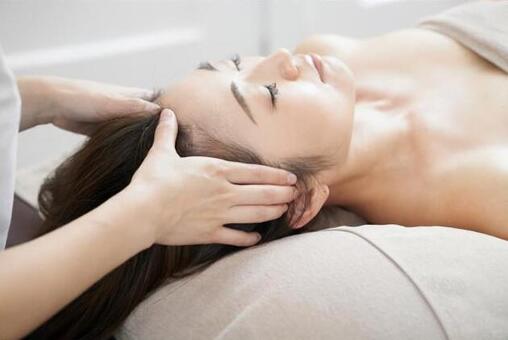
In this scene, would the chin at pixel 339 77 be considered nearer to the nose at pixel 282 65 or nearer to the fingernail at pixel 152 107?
the nose at pixel 282 65

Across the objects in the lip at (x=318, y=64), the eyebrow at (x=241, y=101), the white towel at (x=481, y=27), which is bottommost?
the eyebrow at (x=241, y=101)

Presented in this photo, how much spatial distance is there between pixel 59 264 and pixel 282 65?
541 mm

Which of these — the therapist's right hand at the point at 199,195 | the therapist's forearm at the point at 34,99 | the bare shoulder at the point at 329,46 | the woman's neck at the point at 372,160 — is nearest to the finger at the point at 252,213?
the therapist's right hand at the point at 199,195

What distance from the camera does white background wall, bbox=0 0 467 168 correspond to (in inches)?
57.7

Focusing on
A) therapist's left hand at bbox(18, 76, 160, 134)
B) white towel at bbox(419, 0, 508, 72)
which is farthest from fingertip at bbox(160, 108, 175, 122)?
white towel at bbox(419, 0, 508, 72)

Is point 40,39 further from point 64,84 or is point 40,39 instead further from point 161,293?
point 161,293

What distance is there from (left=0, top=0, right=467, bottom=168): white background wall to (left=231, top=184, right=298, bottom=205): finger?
961mm

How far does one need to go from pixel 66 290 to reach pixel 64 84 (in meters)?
0.53

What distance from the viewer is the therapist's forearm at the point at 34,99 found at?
101cm

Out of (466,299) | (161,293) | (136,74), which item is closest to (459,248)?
(466,299)

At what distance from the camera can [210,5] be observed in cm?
181

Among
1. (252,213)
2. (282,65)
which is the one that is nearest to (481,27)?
(282,65)

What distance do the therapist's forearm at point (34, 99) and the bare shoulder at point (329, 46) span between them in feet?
2.09

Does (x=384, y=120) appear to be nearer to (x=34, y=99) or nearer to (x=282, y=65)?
(x=282, y=65)
